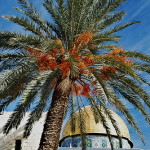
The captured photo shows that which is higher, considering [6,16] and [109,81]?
[6,16]

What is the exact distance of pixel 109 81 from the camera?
11211 millimetres

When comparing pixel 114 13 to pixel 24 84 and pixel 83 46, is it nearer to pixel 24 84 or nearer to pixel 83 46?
pixel 83 46

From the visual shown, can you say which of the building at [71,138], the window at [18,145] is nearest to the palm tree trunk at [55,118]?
the building at [71,138]

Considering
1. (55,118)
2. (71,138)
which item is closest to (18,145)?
(55,118)

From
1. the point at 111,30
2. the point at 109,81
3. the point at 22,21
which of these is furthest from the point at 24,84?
the point at 111,30

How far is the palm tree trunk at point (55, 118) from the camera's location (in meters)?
10.1

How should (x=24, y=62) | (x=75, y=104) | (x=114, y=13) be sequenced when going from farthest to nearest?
(x=75, y=104) < (x=114, y=13) < (x=24, y=62)

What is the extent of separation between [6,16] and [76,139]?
21.7 metres

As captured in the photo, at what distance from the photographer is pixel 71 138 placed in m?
31.2

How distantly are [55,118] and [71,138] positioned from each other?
2147 centimetres

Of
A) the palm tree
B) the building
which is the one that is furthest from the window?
the palm tree

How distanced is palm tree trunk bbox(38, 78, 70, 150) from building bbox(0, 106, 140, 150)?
8.80 metres

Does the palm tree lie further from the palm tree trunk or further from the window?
the window

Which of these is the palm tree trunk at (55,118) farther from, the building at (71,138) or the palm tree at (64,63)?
the building at (71,138)
